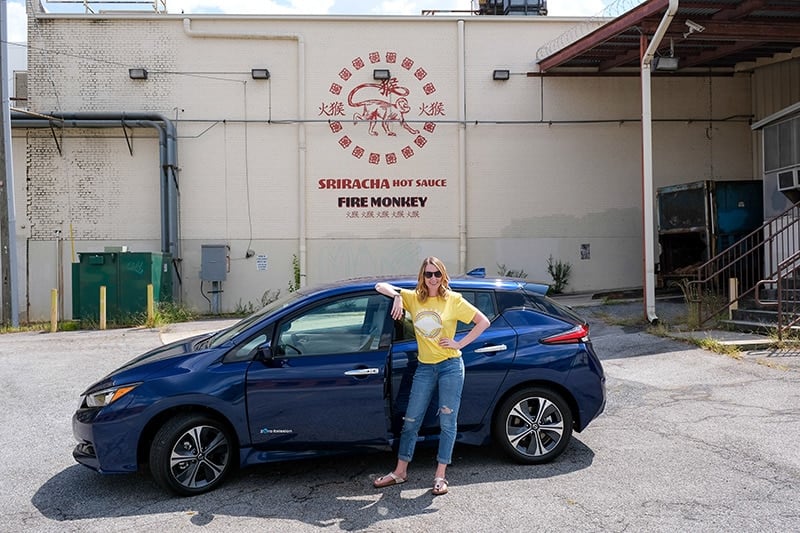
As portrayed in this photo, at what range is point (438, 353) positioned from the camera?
15.7ft

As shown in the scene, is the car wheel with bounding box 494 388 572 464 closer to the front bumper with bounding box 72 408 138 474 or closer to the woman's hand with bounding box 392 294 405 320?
the woman's hand with bounding box 392 294 405 320

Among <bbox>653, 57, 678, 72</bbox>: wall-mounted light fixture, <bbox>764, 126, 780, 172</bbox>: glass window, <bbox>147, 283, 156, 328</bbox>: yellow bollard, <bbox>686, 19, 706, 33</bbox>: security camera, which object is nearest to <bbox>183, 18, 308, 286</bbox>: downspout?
<bbox>147, 283, 156, 328</bbox>: yellow bollard

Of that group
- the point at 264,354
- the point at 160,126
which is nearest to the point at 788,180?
the point at 264,354

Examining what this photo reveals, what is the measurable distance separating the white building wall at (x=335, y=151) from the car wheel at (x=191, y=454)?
14200 mm

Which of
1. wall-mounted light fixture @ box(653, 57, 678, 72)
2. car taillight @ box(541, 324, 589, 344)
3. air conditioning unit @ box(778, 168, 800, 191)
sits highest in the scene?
wall-mounted light fixture @ box(653, 57, 678, 72)

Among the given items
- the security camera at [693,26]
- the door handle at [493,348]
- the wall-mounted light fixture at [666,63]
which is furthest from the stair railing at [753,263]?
the door handle at [493,348]

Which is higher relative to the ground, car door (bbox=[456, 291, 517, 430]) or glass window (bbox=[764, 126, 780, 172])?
glass window (bbox=[764, 126, 780, 172])

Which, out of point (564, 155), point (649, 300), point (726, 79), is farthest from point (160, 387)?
point (726, 79)

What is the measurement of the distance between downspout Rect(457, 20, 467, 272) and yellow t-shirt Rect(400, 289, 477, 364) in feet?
47.1

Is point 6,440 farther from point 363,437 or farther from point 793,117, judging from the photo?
point 793,117

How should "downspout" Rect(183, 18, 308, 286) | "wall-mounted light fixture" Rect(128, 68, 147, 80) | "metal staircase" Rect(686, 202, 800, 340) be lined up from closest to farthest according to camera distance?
"metal staircase" Rect(686, 202, 800, 340) < "wall-mounted light fixture" Rect(128, 68, 147, 80) < "downspout" Rect(183, 18, 308, 286)

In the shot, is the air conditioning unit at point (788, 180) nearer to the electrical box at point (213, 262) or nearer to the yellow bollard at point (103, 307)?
the electrical box at point (213, 262)

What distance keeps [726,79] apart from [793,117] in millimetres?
7762

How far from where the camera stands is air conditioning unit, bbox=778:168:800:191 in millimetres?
13016
